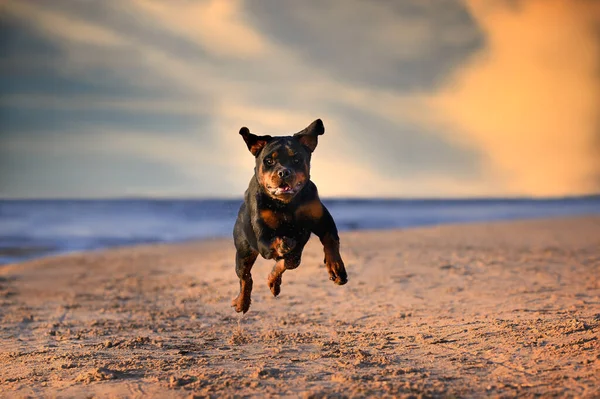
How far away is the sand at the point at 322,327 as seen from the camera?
6363 mm

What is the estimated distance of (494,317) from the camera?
9.22m

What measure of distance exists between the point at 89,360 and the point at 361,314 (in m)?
4.31

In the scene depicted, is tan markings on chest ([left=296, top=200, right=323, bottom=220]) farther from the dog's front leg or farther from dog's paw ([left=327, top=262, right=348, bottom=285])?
dog's paw ([left=327, top=262, right=348, bottom=285])

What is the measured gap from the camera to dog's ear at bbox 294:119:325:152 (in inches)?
226

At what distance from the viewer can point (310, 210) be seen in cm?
574

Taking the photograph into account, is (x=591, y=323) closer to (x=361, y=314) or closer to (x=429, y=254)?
(x=361, y=314)

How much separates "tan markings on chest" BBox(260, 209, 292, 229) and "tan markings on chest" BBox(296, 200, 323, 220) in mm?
107

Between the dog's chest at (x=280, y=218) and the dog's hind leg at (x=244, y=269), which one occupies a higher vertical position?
the dog's chest at (x=280, y=218)

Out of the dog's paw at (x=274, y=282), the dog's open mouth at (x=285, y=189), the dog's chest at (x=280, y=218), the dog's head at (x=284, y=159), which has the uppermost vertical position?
the dog's head at (x=284, y=159)

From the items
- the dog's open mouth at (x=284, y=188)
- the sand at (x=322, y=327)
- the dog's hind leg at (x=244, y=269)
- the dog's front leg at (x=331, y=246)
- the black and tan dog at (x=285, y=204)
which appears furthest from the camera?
the dog's hind leg at (x=244, y=269)

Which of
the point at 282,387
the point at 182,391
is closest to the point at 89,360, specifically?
the point at 182,391

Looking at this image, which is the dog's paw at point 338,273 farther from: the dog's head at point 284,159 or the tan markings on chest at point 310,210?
the dog's head at point 284,159

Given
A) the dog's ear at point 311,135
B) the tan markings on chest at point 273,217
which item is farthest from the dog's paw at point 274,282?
the dog's ear at point 311,135

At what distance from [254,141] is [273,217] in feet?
2.15
